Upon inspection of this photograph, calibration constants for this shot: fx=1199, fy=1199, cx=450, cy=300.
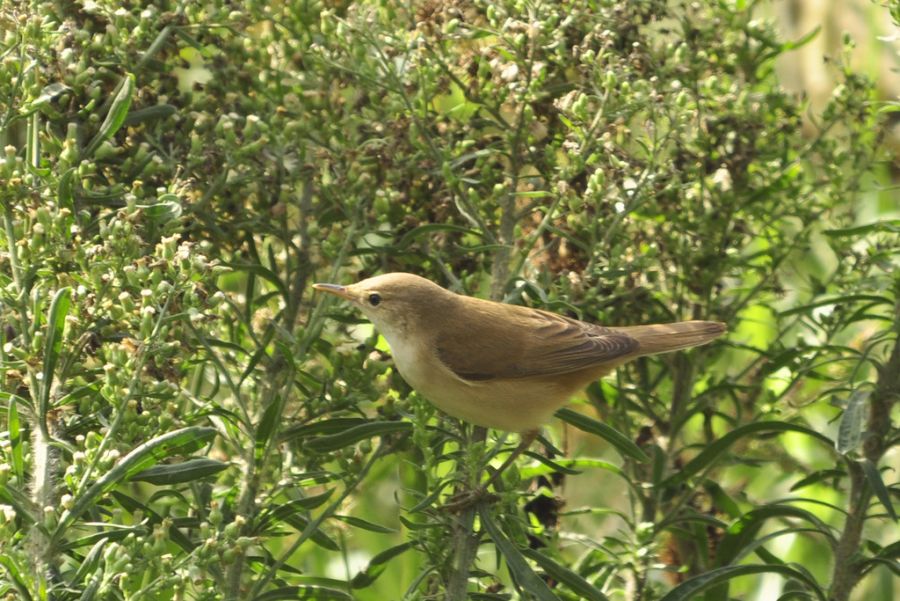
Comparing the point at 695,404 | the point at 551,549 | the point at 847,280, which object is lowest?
the point at 551,549

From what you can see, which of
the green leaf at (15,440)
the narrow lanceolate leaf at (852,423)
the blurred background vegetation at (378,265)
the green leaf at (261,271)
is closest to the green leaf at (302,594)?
the blurred background vegetation at (378,265)

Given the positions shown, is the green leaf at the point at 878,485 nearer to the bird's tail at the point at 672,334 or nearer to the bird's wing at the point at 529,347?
the bird's tail at the point at 672,334

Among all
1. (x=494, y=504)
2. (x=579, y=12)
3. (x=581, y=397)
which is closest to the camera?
(x=494, y=504)

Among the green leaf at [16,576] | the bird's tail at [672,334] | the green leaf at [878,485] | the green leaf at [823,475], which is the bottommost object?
the green leaf at [16,576]

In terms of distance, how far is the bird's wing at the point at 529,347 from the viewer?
11.3 feet

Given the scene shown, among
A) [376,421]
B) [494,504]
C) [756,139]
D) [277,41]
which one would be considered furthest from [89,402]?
[756,139]

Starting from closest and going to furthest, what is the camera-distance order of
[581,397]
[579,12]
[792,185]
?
[579,12] < [792,185] < [581,397]

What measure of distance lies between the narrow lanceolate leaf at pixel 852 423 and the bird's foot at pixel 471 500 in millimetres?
878

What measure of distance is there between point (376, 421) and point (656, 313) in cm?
109

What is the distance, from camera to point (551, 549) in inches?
132

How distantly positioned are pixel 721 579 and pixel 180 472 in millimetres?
1423

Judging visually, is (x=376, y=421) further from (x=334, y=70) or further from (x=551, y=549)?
(x=334, y=70)

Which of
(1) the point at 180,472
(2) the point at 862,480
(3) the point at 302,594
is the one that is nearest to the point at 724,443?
(2) the point at 862,480

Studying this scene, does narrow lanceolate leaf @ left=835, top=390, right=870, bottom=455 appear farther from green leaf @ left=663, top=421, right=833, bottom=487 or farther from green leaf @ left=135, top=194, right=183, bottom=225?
green leaf @ left=135, top=194, right=183, bottom=225
